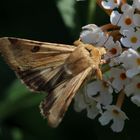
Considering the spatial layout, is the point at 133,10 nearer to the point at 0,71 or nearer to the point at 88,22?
the point at 88,22

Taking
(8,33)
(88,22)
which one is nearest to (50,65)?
(88,22)

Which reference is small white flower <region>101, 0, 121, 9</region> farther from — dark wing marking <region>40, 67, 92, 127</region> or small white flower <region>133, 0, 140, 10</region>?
dark wing marking <region>40, 67, 92, 127</region>

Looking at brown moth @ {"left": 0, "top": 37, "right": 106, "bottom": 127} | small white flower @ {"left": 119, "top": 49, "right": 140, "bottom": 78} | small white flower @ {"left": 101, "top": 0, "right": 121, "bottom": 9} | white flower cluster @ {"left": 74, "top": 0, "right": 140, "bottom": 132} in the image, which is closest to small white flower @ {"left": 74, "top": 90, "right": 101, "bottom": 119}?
white flower cluster @ {"left": 74, "top": 0, "right": 140, "bottom": 132}

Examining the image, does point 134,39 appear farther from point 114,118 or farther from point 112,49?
point 114,118

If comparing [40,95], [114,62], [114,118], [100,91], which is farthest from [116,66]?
[40,95]

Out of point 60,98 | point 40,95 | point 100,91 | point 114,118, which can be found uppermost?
point 60,98

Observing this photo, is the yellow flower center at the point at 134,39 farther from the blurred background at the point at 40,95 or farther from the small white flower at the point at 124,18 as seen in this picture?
the blurred background at the point at 40,95
